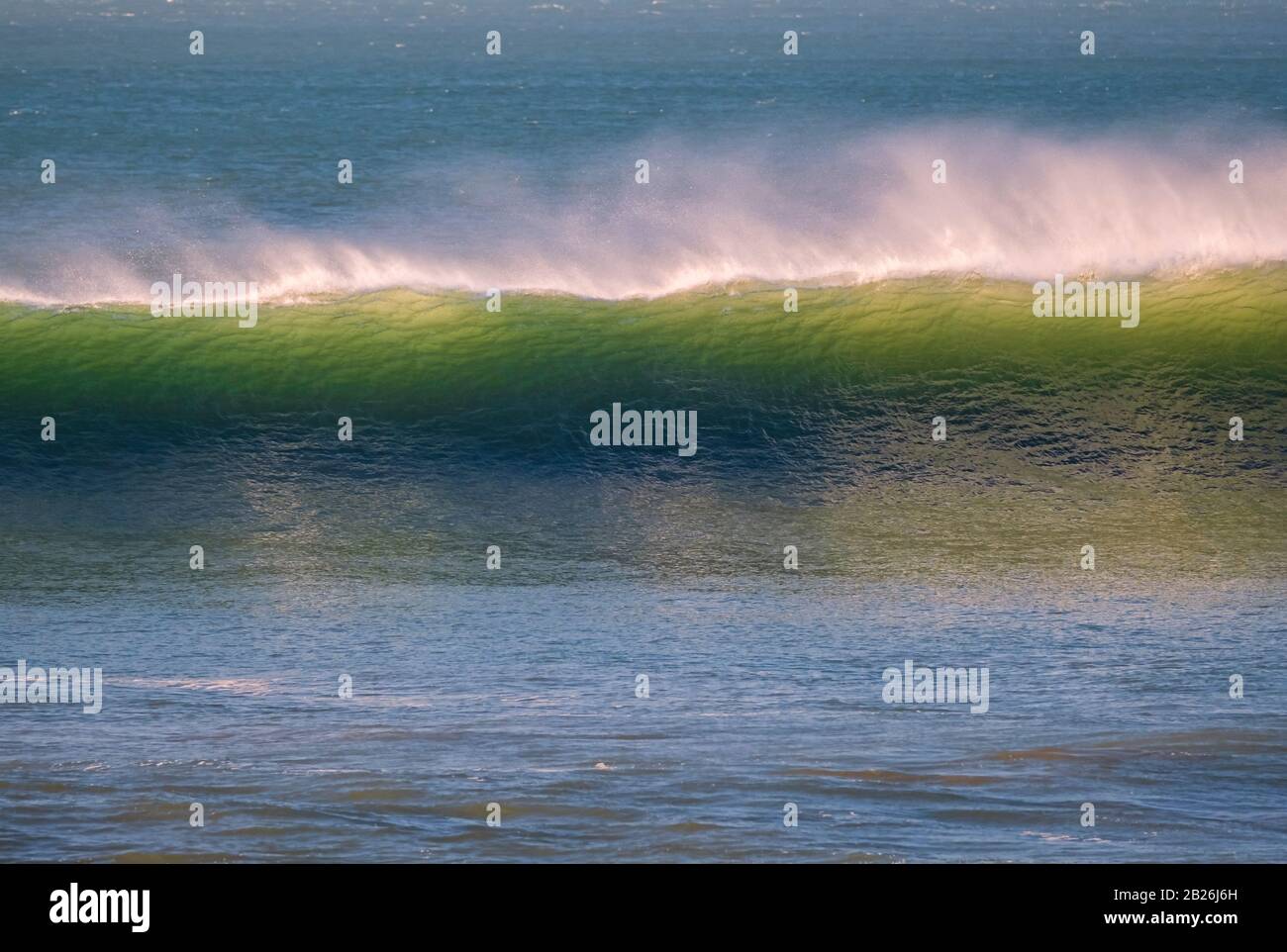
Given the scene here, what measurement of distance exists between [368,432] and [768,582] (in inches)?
148

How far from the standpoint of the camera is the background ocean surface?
541 cm

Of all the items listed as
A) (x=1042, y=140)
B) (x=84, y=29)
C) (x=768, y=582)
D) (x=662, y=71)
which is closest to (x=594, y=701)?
(x=768, y=582)

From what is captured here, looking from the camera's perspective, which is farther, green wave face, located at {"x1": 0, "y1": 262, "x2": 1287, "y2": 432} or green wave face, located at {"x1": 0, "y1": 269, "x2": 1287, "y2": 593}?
green wave face, located at {"x1": 0, "y1": 262, "x2": 1287, "y2": 432}

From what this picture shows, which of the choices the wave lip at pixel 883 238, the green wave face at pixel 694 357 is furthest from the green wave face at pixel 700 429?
the wave lip at pixel 883 238

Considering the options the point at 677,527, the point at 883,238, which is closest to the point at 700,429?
the point at 677,527

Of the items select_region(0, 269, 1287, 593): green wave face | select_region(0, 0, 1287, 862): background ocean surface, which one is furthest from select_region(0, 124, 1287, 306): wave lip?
select_region(0, 269, 1287, 593): green wave face

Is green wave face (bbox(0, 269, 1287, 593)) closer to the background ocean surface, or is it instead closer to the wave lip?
the background ocean surface

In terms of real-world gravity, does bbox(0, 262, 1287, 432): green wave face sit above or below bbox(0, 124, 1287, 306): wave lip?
below

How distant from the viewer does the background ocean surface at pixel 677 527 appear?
17.7ft

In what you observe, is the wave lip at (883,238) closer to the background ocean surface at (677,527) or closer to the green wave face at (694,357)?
the background ocean surface at (677,527)

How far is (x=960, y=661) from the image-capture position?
6930mm

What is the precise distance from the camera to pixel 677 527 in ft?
31.1

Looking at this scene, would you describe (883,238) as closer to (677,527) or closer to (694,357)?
(694,357)

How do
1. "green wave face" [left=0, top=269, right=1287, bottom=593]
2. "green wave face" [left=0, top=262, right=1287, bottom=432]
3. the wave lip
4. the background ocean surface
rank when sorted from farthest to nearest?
the wave lip → "green wave face" [left=0, top=262, right=1287, bottom=432] → "green wave face" [left=0, top=269, right=1287, bottom=593] → the background ocean surface
